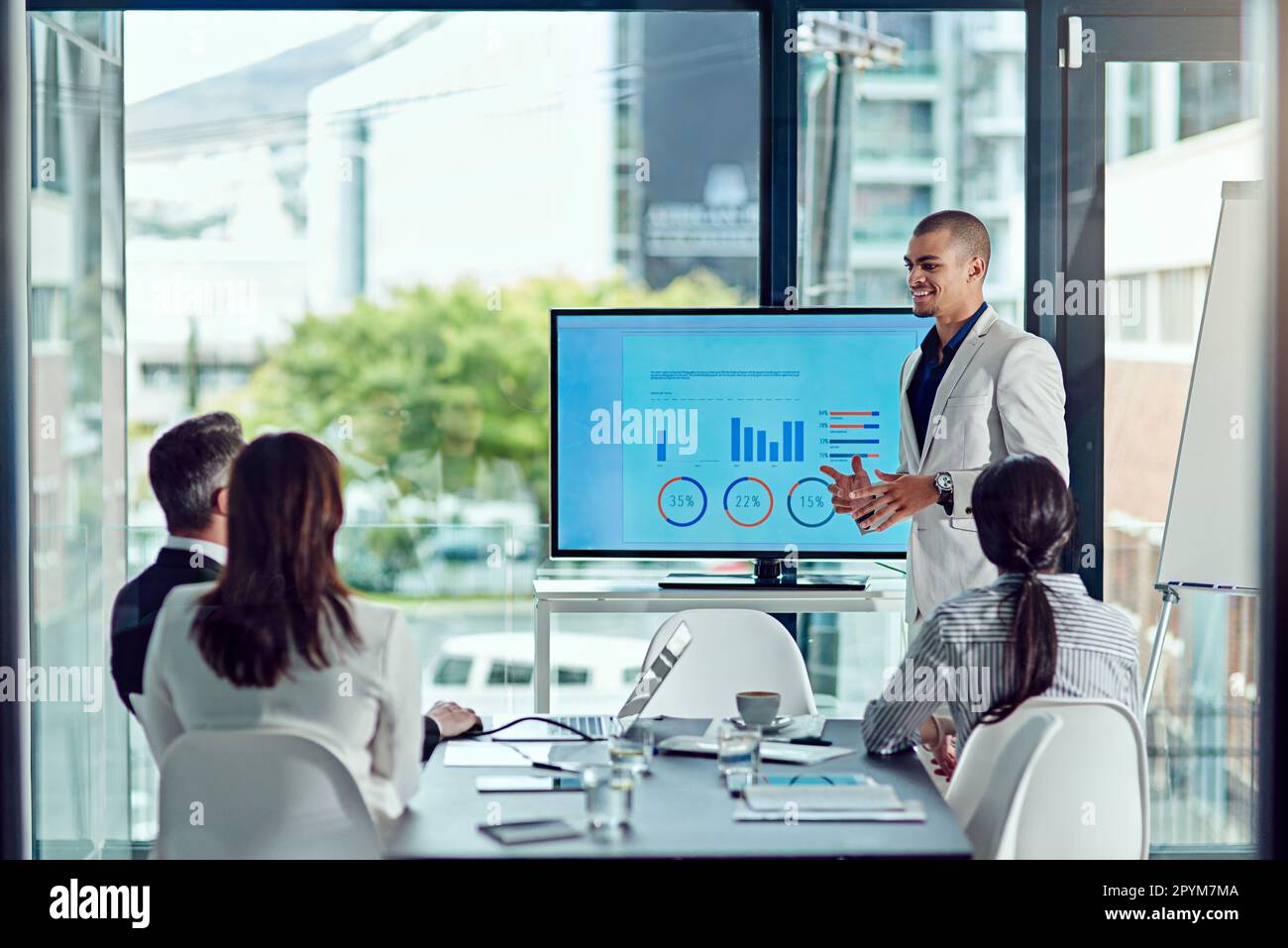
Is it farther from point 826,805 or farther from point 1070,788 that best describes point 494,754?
point 1070,788

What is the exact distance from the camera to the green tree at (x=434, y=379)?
534 centimetres

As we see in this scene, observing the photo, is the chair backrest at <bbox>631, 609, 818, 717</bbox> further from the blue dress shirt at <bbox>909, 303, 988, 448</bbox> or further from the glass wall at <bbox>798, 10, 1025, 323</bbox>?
the glass wall at <bbox>798, 10, 1025, 323</bbox>

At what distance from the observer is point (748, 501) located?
12.8 ft

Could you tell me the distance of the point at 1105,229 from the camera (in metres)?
3.86

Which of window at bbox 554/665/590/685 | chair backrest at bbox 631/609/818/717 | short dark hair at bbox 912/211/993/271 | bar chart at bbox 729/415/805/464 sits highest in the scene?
short dark hair at bbox 912/211/993/271

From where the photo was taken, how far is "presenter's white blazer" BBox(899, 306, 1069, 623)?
10.7 ft

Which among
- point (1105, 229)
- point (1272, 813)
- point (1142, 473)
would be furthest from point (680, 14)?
point (1272, 813)

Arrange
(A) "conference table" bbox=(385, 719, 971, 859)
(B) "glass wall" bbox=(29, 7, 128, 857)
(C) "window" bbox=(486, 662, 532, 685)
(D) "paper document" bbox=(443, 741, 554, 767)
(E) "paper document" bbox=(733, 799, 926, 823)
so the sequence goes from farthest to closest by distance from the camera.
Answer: (C) "window" bbox=(486, 662, 532, 685) → (B) "glass wall" bbox=(29, 7, 128, 857) → (D) "paper document" bbox=(443, 741, 554, 767) → (E) "paper document" bbox=(733, 799, 926, 823) → (A) "conference table" bbox=(385, 719, 971, 859)

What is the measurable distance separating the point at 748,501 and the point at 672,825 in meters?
1.95

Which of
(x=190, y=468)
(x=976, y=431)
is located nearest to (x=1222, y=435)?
(x=976, y=431)

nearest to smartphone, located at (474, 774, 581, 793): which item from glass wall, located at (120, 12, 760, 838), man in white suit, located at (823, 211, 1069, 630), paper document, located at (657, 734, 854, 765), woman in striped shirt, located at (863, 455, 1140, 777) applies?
paper document, located at (657, 734, 854, 765)

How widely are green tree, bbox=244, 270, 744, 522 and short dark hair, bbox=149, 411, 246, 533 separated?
1.34 meters
